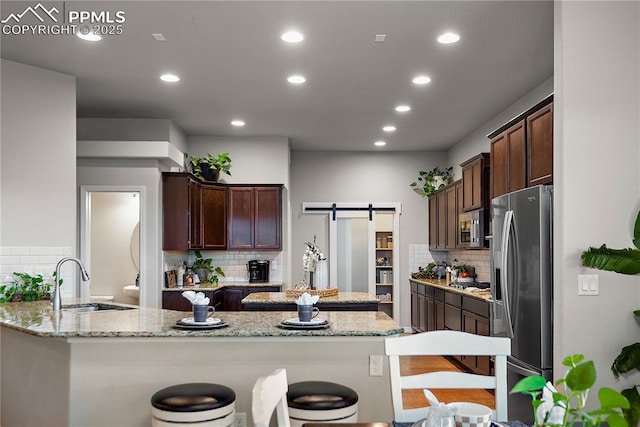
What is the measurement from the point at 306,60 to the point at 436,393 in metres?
3.42

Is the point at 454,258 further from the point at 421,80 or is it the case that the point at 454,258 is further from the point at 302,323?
the point at 302,323

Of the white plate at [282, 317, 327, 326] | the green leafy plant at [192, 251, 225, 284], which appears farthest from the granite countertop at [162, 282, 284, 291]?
the white plate at [282, 317, 327, 326]

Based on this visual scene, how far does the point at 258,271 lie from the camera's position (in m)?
8.08

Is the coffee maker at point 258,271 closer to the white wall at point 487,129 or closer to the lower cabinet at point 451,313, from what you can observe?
the lower cabinet at point 451,313

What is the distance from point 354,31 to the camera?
428 cm

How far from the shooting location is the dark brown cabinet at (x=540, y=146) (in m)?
4.04

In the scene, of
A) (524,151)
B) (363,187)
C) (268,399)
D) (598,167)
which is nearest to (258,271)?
(363,187)

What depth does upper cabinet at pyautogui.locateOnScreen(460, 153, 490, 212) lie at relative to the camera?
6.58 meters

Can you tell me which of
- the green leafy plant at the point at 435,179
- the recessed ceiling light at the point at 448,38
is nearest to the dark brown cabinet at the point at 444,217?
the green leafy plant at the point at 435,179

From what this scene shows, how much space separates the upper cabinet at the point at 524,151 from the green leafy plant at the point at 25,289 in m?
3.93

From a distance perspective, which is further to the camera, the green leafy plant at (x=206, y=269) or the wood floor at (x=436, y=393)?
the green leafy plant at (x=206, y=269)

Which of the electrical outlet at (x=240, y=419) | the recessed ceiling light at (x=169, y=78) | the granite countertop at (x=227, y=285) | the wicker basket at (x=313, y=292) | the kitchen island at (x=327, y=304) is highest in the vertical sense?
the recessed ceiling light at (x=169, y=78)

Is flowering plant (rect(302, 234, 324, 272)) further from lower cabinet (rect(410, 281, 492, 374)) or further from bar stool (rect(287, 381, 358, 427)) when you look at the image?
bar stool (rect(287, 381, 358, 427))

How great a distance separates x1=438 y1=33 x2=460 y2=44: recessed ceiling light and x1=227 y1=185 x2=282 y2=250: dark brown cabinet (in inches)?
158
